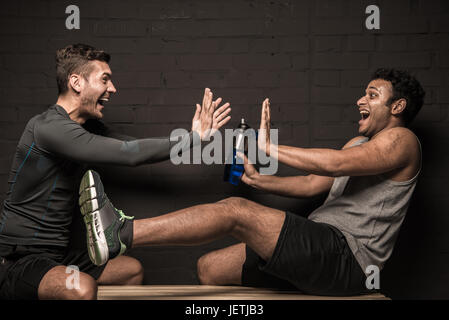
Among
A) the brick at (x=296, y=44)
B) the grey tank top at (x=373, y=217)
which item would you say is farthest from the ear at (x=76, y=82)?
the grey tank top at (x=373, y=217)

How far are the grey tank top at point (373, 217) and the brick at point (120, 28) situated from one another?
5.77 ft

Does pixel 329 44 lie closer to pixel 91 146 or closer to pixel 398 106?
pixel 398 106

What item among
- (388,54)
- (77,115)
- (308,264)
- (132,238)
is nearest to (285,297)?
(308,264)

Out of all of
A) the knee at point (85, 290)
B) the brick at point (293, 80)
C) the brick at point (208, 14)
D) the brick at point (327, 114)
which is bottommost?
the knee at point (85, 290)

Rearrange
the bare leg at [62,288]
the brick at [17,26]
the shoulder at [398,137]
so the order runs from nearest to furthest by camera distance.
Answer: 1. the bare leg at [62,288]
2. the shoulder at [398,137]
3. the brick at [17,26]

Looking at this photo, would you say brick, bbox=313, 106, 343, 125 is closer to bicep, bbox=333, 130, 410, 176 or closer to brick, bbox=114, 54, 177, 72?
bicep, bbox=333, 130, 410, 176

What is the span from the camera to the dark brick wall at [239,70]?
2977 mm

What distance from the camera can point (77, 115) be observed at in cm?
253

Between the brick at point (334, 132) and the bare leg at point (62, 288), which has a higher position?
the brick at point (334, 132)

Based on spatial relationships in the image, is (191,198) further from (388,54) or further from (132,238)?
(388,54)

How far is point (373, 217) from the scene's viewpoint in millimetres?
2408

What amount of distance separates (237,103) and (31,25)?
4.88 ft

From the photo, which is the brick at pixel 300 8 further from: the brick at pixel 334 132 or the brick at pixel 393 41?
the brick at pixel 334 132

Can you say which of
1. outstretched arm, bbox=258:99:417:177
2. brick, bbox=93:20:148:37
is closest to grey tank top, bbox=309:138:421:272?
outstretched arm, bbox=258:99:417:177
